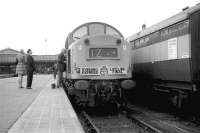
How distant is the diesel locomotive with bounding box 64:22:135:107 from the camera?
10.4 meters

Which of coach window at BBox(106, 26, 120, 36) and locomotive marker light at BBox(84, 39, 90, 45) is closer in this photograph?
locomotive marker light at BBox(84, 39, 90, 45)

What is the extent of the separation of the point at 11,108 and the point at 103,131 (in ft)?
9.07

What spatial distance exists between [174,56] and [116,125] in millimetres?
2829

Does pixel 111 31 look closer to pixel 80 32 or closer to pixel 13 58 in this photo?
pixel 80 32

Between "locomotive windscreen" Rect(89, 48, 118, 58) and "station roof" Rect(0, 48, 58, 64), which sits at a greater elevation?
"station roof" Rect(0, 48, 58, 64)

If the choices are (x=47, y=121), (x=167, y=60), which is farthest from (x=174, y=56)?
(x=47, y=121)

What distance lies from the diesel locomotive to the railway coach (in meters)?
1.23

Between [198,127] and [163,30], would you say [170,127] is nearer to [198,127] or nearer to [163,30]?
[198,127]

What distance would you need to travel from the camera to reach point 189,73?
8.70 metres

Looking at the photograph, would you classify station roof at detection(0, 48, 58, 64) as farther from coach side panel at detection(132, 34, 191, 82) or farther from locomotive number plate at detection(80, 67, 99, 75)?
locomotive number plate at detection(80, 67, 99, 75)

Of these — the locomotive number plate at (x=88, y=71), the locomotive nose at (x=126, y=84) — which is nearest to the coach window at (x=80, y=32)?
the locomotive number plate at (x=88, y=71)

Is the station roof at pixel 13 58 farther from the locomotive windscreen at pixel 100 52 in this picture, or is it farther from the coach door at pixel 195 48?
the coach door at pixel 195 48

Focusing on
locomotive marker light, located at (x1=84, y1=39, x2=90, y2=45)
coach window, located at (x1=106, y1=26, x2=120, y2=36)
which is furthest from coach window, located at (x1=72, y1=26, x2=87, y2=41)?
locomotive marker light, located at (x1=84, y1=39, x2=90, y2=45)

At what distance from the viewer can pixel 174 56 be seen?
9773 millimetres
